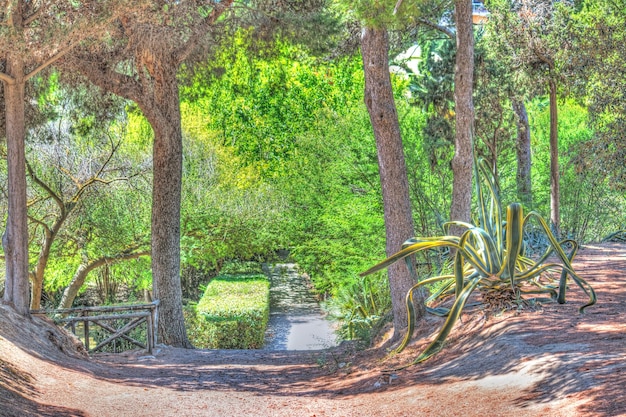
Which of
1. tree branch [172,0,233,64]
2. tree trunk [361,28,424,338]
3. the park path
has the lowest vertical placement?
the park path

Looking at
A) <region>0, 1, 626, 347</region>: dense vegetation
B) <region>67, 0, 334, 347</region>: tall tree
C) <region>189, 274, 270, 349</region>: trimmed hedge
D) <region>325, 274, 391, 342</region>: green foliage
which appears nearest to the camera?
<region>67, 0, 334, 347</region>: tall tree

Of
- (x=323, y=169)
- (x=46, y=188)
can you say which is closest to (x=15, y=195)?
(x=46, y=188)

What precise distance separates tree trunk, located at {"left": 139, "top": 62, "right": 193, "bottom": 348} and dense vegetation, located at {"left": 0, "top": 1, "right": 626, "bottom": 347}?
1806 millimetres

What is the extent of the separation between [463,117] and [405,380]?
7.19m

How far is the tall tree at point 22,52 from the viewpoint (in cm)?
1242

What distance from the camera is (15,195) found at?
13758mm

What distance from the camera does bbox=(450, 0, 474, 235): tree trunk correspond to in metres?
14.6

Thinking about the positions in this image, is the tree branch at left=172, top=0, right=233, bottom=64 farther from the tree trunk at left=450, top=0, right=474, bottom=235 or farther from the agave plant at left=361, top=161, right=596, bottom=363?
the agave plant at left=361, top=161, right=596, bottom=363

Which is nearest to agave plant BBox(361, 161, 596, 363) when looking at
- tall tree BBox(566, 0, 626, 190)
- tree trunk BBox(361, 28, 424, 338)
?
tree trunk BBox(361, 28, 424, 338)

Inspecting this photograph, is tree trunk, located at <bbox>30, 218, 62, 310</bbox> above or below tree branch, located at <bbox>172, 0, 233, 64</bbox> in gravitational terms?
below

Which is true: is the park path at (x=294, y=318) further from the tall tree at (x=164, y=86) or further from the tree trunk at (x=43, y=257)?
the tree trunk at (x=43, y=257)

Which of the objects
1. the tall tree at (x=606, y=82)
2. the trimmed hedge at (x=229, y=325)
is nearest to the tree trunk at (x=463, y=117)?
the tall tree at (x=606, y=82)

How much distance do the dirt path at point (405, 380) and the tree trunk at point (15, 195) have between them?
52.0 inches

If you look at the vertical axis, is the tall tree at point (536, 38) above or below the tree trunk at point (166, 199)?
above
